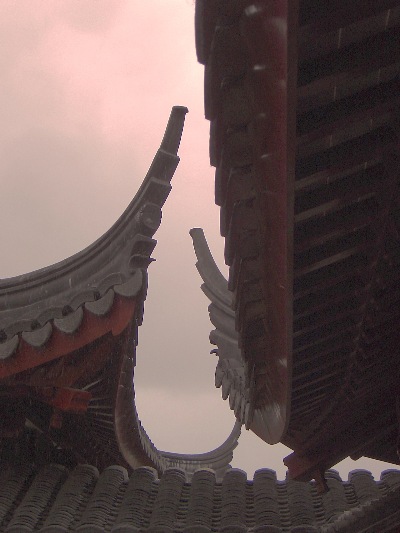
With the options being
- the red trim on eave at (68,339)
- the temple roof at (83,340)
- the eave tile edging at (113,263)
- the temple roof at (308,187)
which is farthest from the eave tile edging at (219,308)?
the temple roof at (308,187)

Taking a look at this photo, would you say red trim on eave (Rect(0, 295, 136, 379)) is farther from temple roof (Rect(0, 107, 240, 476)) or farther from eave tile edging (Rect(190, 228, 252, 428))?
eave tile edging (Rect(190, 228, 252, 428))

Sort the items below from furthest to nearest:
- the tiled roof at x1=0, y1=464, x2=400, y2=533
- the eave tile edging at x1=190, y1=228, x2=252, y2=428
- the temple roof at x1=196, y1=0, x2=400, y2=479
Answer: the eave tile edging at x1=190, y1=228, x2=252, y2=428 < the tiled roof at x1=0, y1=464, x2=400, y2=533 < the temple roof at x1=196, y1=0, x2=400, y2=479

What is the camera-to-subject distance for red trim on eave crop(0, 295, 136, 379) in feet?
14.1

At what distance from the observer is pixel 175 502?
4.70 m

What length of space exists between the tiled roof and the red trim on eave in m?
0.84

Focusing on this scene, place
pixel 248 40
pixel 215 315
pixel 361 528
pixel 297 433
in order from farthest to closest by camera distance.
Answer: pixel 215 315, pixel 297 433, pixel 361 528, pixel 248 40

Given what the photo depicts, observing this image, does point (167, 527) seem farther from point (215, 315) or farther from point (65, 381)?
point (215, 315)

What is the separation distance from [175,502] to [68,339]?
3.96 ft

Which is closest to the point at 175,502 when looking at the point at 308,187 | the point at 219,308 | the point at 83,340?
the point at 83,340

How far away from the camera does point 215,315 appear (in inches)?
244

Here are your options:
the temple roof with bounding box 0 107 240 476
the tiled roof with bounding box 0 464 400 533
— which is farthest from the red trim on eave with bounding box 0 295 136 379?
the tiled roof with bounding box 0 464 400 533

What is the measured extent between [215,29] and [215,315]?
14.5 ft

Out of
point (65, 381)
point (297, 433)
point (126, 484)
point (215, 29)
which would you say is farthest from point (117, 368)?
point (215, 29)

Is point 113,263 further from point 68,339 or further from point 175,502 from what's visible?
point 175,502
